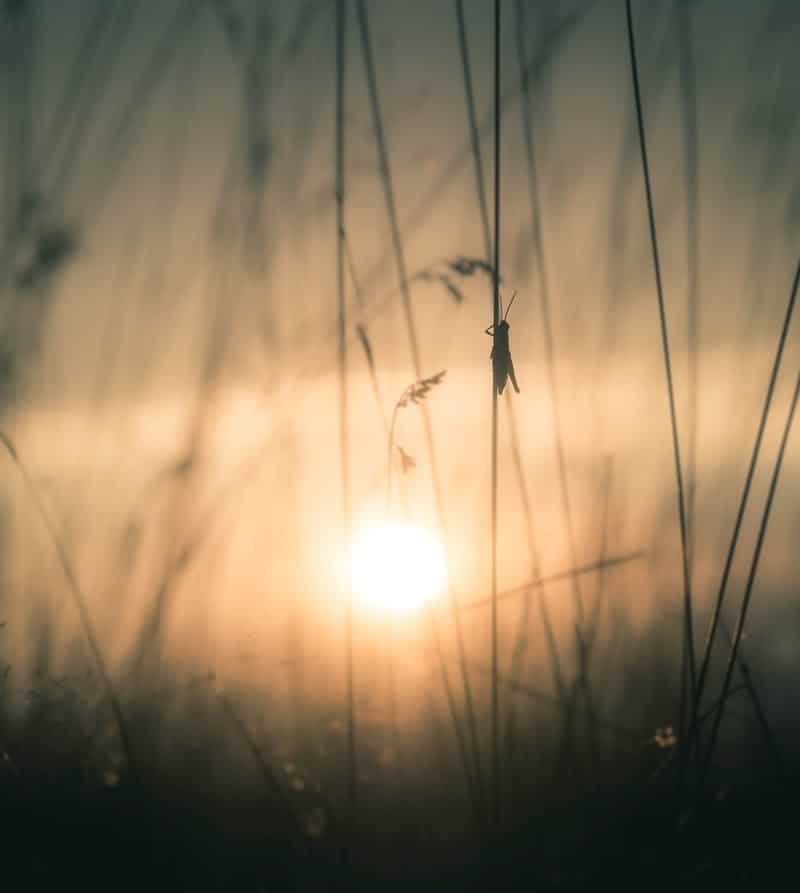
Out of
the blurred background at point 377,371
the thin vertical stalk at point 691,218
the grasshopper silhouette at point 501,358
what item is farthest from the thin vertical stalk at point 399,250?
the thin vertical stalk at point 691,218

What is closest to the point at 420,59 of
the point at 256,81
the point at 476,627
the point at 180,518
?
the point at 256,81

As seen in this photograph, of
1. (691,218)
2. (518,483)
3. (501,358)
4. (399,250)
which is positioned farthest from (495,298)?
(691,218)

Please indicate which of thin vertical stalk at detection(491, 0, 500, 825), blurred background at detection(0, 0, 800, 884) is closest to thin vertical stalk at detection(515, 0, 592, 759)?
blurred background at detection(0, 0, 800, 884)

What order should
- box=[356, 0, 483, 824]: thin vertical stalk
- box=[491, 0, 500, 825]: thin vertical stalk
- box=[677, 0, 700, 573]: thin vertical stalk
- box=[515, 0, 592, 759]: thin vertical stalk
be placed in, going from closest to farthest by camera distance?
box=[491, 0, 500, 825]: thin vertical stalk → box=[356, 0, 483, 824]: thin vertical stalk → box=[515, 0, 592, 759]: thin vertical stalk → box=[677, 0, 700, 573]: thin vertical stalk

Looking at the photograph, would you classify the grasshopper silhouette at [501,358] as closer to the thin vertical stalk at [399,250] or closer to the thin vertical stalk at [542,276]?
the thin vertical stalk at [399,250]

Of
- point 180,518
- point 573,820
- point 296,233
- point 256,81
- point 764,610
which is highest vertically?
point 256,81

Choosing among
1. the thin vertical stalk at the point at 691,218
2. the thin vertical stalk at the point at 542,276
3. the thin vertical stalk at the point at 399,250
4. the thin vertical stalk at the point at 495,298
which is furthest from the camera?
the thin vertical stalk at the point at 691,218

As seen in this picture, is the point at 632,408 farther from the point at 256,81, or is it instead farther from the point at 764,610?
the point at 256,81

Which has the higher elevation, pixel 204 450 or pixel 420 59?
pixel 420 59

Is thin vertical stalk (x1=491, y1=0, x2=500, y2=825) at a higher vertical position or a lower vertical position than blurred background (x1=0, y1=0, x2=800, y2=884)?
lower

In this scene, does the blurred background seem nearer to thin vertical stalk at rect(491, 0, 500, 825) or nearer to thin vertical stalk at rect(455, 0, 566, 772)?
thin vertical stalk at rect(455, 0, 566, 772)

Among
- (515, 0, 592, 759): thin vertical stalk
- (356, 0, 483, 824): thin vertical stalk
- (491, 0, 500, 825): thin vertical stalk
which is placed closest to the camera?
(491, 0, 500, 825): thin vertical stalk
